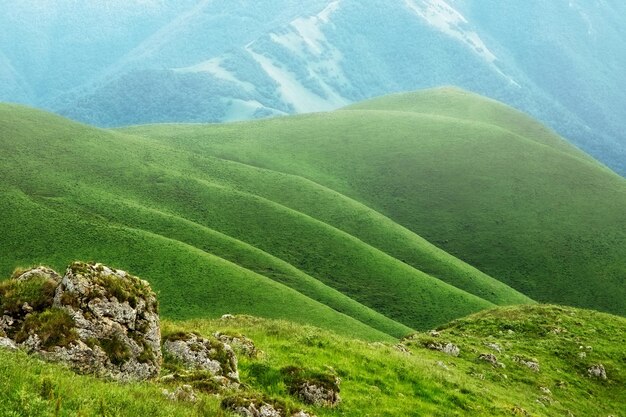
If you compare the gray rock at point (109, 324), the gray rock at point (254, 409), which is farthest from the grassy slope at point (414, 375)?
the gray rock at point (109, 324)

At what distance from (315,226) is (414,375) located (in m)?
94.5

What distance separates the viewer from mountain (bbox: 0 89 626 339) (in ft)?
275

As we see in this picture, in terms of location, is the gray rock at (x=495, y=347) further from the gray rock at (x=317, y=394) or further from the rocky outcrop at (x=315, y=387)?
the gray rock at (x=317, y=394)

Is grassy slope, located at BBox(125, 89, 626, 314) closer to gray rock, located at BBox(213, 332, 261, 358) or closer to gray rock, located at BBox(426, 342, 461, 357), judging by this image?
gray rock, located at BBox(426, 342, 461, 357)

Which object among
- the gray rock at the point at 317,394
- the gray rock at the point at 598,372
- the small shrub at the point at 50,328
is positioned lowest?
the gray rock at the point at 317,394

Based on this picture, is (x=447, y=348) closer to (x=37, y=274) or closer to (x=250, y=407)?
(x=250, y=407)

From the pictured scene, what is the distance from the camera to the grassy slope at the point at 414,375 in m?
12.4

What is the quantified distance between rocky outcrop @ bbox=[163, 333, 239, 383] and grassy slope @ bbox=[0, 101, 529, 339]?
52484 mm

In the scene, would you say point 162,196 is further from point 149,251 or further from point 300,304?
point 300,304

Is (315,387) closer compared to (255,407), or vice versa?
(255,407)

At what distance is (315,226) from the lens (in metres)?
121

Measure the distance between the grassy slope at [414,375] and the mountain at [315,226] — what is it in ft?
104

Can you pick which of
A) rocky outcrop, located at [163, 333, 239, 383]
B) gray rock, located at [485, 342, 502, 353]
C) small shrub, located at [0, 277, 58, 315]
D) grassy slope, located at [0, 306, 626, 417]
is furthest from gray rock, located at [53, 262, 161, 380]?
gray rock, located at [485, 342, 502, 353]

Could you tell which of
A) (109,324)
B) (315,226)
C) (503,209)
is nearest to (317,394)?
(109,324)
